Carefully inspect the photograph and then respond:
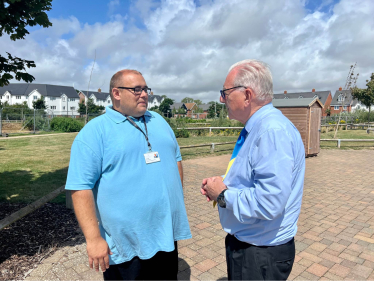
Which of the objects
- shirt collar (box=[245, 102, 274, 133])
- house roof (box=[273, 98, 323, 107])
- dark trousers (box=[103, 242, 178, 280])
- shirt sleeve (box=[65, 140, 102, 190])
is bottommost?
dark trousers (box=[103, 242, 178, 280])

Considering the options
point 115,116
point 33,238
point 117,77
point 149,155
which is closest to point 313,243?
point 149,155

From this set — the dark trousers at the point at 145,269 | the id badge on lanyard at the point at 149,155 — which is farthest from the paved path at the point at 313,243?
the id badge on lanyard at the point at 149,155

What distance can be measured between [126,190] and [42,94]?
80.2 metres

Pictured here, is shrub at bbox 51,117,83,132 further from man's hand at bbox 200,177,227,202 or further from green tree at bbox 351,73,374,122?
green tree at bbox 351,73,374,122

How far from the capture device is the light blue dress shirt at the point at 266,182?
149 cm

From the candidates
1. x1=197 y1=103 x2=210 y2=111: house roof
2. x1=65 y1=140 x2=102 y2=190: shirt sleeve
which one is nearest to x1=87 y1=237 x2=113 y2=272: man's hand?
x1=65 y1=140 x2=102 y2=190: shirt sleeve

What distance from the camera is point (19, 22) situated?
4.05 meters

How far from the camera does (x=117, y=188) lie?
1967 mm

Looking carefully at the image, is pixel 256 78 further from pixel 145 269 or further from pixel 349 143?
pixel 349 143

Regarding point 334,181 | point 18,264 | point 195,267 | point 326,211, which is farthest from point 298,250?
point 334,181

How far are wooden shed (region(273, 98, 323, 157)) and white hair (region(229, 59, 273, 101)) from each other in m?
10.1

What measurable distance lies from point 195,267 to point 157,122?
6.36ft

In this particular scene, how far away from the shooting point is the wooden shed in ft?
36.6

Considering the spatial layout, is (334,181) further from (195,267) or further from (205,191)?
(205,191)
